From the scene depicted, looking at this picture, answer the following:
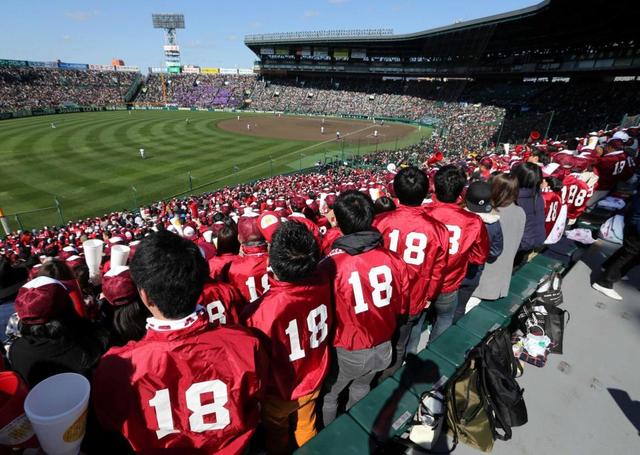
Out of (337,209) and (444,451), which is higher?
A: (337,209)

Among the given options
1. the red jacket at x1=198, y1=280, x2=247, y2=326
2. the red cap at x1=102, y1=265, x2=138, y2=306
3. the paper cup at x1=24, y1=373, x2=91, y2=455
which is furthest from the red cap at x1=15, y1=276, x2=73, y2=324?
the paper cup at x1=24, y1=373, x2=91, y2=455

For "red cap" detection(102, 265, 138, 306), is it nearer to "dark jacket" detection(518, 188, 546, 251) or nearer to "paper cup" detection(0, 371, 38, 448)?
"paper cup" detection(0, 371, 38, 448)

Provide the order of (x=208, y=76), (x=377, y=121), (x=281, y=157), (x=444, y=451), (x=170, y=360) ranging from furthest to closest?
(x=208, y=76), (x=377, y=121), (x=281, y=157), (x=444, y=451), (x=170, y=360)

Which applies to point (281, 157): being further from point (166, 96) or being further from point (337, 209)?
point (166, 96)

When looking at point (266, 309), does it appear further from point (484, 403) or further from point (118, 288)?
point (484, 403)

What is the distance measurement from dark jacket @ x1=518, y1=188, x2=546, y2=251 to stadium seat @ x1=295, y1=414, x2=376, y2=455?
3.70m

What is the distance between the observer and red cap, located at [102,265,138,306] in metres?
2.58

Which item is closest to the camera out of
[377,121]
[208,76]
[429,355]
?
[429,355]

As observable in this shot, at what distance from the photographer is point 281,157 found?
34.2 m

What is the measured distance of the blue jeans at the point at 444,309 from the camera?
399 cm

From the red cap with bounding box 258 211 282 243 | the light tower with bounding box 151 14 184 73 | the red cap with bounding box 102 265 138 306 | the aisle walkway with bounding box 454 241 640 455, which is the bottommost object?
the aisle walkway with bounding box 454 241 640 455

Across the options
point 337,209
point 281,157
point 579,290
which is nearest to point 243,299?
point 337,209

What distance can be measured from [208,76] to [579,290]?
99.6 metres

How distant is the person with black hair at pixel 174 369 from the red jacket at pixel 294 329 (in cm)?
39
